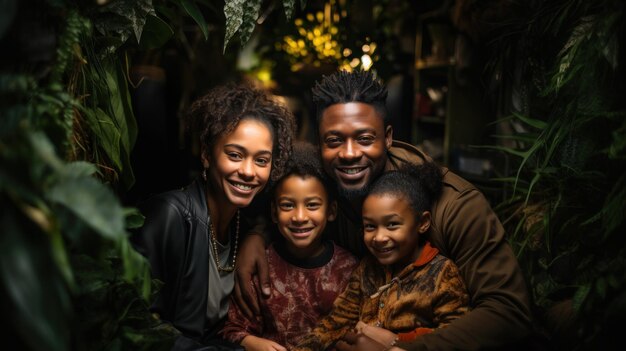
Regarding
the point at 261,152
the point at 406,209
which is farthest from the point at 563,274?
the point at 261,152

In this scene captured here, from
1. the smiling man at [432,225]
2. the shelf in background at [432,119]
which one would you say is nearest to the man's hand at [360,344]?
the smiling man at [432,225]

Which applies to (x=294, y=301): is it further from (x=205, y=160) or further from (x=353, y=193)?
(x=205, y=160)

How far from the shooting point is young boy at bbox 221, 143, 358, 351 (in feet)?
7.10

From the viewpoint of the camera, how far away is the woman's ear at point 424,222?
6.88 feet

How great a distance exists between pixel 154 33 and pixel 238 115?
0.43m

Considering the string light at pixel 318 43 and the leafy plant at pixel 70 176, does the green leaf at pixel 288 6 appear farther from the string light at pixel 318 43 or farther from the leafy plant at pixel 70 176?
the string light at pixel 318 43

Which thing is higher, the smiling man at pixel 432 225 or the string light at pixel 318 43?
the string light at pixel 318 43

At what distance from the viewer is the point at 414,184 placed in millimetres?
2121

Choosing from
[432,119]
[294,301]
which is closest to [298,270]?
[294,301]

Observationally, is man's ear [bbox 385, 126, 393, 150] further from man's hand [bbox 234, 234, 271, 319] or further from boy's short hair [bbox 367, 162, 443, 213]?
man's hand [bbox 234, 234, 271, 319]

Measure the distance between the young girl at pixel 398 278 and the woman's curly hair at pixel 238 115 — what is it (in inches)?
16.1

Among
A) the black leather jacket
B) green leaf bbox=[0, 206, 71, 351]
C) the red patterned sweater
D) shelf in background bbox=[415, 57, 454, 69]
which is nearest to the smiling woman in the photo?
the black leather jacket

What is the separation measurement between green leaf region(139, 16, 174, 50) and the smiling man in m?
0.65

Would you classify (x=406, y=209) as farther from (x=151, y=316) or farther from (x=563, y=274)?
(x=151, y=316)
